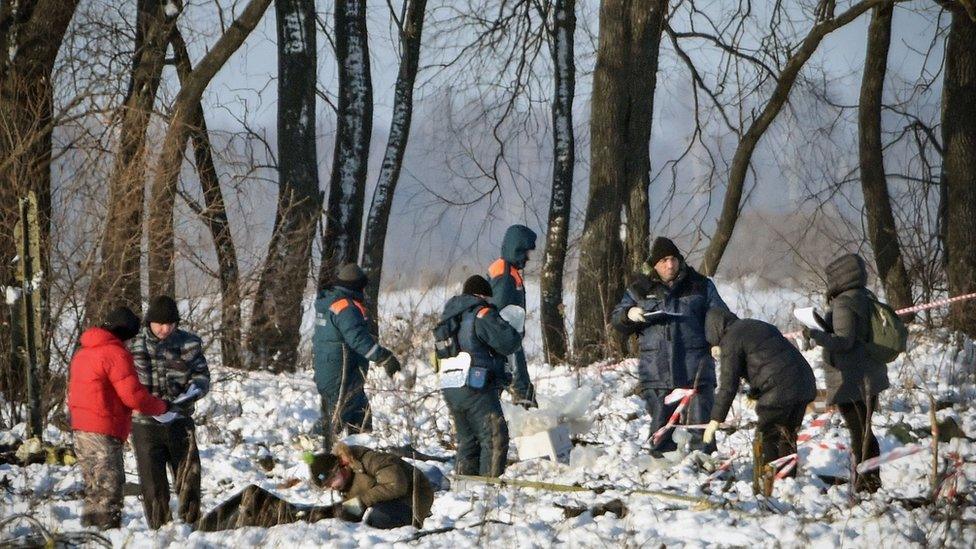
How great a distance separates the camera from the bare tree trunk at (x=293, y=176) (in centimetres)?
1341

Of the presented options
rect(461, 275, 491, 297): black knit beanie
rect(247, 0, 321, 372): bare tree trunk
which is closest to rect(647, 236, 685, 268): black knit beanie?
rect(461, 275, 491, 297): black knit beanie

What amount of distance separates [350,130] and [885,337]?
364 inches

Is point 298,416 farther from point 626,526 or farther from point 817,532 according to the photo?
point 817,532

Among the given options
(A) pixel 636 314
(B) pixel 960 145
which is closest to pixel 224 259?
(A) pixel 636 314

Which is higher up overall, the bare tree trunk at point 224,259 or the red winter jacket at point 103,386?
the bare tree trunk at point 224,259

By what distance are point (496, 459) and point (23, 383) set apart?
523 cm

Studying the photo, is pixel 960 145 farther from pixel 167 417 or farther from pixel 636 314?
pixel 167 417

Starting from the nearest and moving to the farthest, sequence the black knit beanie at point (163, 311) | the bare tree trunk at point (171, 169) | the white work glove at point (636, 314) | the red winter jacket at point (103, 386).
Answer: the red winter jacket at point (103, 386), the black knit beanie at point (163, 311), the white work glove at point (636, 314), the bare tree trunk at point (171, 169)

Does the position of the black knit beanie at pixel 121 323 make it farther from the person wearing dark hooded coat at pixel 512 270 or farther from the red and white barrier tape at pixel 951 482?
the red and white barrier tape at pixel 951 482

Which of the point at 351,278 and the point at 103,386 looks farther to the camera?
the point at 351,278

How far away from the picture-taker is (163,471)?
700 cm

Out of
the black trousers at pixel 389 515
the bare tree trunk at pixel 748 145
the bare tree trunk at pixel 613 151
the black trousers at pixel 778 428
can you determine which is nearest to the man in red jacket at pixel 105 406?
the black trousers at pixel 389 515

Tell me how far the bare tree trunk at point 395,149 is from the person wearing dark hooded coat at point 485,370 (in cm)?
748

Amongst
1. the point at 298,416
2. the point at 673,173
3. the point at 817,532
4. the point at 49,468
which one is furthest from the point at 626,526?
the point at 673,173
